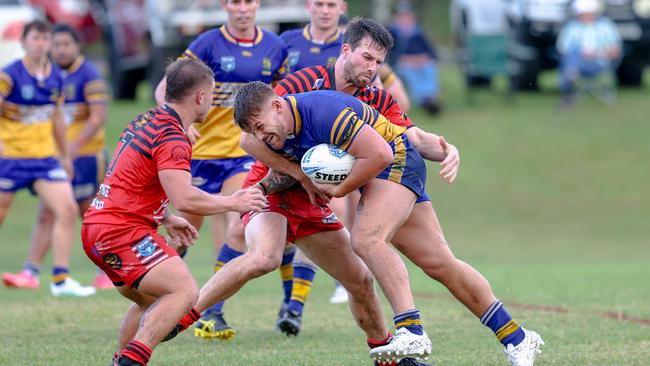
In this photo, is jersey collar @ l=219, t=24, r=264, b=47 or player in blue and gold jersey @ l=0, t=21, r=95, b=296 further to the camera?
player in blue and gold jersey @ l=0, t=21, r=95, b=296

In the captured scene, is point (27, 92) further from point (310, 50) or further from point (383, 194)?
point (383, 194)

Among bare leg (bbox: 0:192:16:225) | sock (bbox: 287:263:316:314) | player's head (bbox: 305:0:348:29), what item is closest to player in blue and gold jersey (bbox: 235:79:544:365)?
sock (bbox: 287:263:316:314)

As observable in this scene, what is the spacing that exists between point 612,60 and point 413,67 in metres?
3.82

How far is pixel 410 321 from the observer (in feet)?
19.4

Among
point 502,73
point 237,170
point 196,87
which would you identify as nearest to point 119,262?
point 196,87

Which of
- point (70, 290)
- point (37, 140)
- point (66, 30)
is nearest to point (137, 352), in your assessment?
point (70, 290)

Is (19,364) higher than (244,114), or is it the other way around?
(244,114)

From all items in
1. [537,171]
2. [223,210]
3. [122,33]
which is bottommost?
[537,171]

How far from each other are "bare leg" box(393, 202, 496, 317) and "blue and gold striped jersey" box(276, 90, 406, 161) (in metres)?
0.49

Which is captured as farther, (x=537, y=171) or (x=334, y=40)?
(x=537, y=171)

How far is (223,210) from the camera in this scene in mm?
5727

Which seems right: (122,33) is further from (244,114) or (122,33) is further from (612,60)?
(244,114)

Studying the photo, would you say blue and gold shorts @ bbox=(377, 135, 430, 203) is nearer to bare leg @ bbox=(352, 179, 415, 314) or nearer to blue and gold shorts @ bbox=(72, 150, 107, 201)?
bare leg @ bbox=(352, 179, 415, 314)

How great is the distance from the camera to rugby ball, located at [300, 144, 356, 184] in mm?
5875
